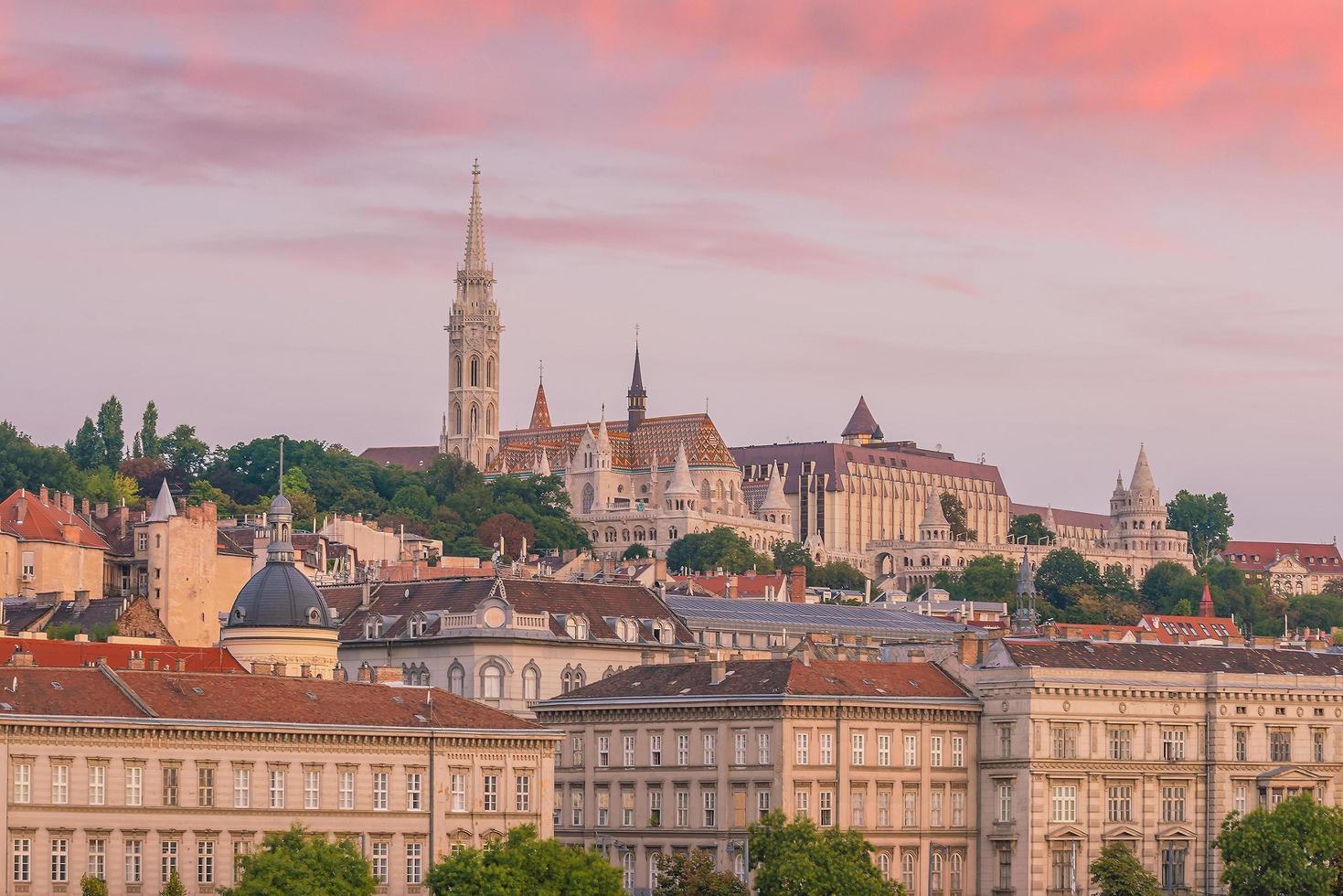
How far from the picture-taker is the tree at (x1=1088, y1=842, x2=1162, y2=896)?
127 m

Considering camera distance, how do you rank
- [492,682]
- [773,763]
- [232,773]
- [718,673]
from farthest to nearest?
1. [492,682]
2. [718,673]
3. [773,763]
4. [232,773]

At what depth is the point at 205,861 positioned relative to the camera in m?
111

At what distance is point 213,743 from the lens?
367 ft

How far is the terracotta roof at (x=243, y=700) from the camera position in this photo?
110 metres

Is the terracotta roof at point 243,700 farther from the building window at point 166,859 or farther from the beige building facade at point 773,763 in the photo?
the beige building facade at point 773,763

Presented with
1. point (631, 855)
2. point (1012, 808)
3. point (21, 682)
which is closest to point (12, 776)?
point (21, 682)

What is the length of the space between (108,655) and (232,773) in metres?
25.6

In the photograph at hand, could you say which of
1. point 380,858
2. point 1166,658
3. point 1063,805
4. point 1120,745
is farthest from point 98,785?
point 1166,658

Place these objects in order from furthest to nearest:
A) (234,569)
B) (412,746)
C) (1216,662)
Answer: (234,569), (1216,662), (412,746)

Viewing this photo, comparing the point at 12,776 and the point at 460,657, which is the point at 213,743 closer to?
the point at 12,776

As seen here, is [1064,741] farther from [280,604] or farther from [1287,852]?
[280,604]

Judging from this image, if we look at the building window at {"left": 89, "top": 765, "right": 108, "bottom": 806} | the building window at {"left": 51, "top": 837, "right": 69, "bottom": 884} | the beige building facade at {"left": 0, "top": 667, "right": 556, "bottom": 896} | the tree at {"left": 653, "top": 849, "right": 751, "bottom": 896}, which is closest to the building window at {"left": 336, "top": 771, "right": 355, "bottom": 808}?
the beige building facade at {"left": 0, "top": 667, "right": 556, "bottom": 896}

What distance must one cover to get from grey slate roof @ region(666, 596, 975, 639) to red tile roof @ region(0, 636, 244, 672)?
124ft

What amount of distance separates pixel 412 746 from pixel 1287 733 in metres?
39.7
